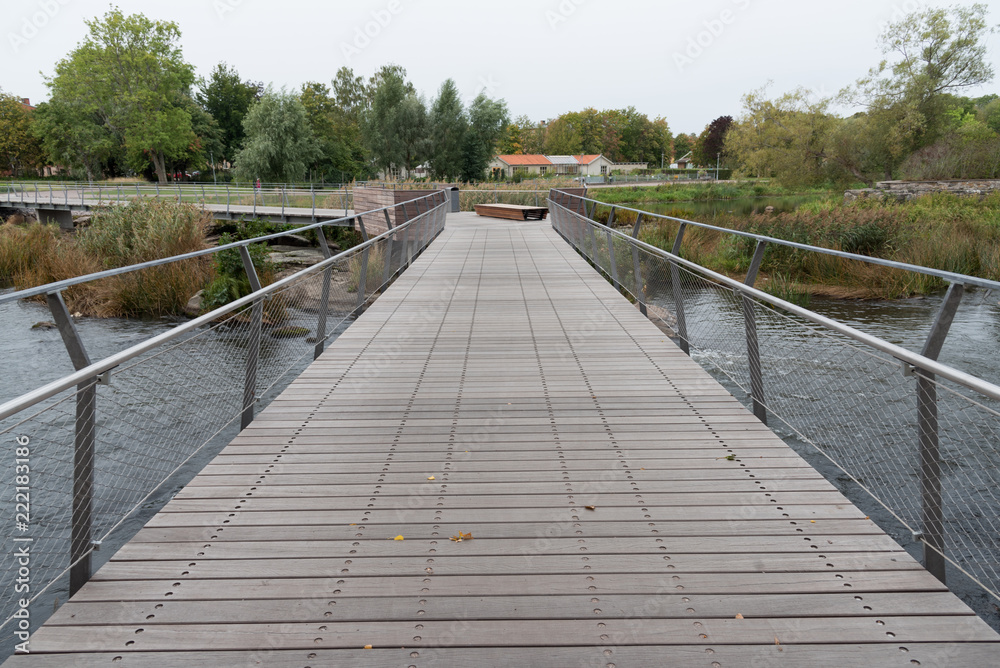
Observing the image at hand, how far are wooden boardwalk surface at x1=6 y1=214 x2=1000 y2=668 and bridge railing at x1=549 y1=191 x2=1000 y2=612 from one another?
28 centimetres

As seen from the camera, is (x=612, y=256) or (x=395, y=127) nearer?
(x=612, y=256)

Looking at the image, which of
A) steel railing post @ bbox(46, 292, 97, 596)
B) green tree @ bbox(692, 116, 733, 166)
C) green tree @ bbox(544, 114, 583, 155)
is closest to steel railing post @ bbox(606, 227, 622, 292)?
steel railing post @ bbox(46, 292, 97, 596)

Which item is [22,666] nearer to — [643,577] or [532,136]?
[643,577]

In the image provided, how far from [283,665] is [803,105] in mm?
60552

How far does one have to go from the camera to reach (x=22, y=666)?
2.23 metres

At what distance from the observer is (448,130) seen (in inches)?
2312

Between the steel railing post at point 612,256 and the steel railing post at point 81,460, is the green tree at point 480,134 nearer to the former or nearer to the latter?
the steel railing post at point 612,256

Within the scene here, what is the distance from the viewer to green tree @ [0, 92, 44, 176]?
206 ft

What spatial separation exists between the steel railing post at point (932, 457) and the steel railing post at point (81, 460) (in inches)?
131

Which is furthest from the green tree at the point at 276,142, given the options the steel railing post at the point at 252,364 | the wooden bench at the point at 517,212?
the steel railing post at the point at 252,364

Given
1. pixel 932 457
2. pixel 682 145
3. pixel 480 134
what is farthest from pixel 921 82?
pixel 682 145

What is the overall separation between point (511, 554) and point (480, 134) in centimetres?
5905

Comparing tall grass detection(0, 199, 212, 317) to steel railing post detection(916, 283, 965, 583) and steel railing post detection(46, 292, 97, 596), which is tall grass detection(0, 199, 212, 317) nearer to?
steel railing post detection(46, 292, 97, 596)

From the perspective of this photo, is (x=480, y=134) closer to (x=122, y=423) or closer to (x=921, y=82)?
(x=921, y=82)
